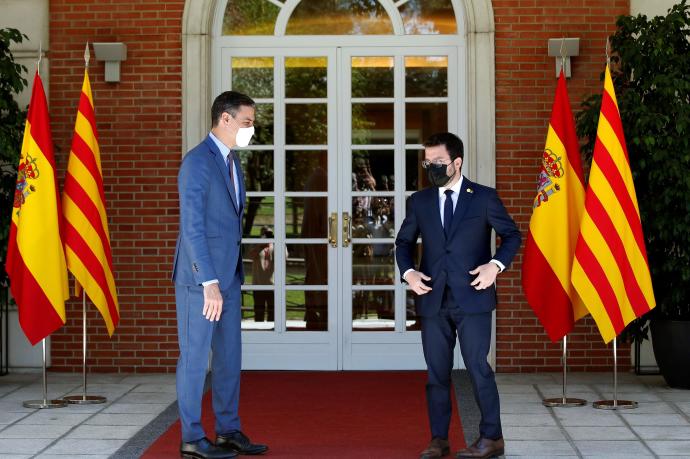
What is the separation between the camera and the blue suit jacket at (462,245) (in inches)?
197

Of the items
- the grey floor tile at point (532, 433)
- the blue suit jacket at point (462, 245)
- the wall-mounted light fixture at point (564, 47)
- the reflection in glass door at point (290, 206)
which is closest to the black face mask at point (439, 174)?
the blue suit jacket at point (462, 245)

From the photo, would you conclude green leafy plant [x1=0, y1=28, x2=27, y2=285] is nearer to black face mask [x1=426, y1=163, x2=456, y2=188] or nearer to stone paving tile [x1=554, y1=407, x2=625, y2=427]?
black face mask [x1=426, y1=163, x2=456, y2=188]

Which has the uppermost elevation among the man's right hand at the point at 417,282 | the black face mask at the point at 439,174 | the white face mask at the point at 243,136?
the white face mask at the point at 243,136

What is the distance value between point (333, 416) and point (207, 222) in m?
1.76

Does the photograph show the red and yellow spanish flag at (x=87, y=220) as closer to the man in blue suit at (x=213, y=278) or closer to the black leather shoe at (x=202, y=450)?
the man in blue suit at (x=213, y=278)

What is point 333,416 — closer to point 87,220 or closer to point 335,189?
point 87,220

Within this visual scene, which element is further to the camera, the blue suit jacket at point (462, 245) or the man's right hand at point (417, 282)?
the blue suit jacket at point (462, 245)

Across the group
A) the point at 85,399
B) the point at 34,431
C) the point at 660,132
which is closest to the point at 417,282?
the point at 34,431

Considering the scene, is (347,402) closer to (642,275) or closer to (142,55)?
(642,275)

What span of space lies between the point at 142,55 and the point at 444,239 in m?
3.58

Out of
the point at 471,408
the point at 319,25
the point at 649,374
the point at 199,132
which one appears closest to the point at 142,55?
the point at 199,132

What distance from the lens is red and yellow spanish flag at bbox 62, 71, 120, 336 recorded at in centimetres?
680

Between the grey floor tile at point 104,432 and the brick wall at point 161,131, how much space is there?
6.52ft

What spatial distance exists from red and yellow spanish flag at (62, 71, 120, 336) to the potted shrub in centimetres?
295
